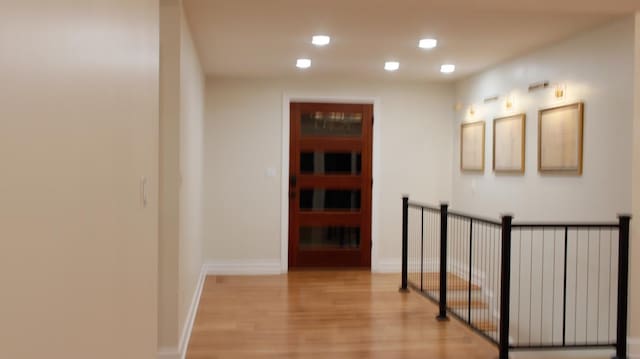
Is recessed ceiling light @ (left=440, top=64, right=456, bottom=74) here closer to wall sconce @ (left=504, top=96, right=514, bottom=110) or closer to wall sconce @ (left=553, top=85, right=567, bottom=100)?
wall sconce @ (left=504, top=96, right=514, bottom=110)

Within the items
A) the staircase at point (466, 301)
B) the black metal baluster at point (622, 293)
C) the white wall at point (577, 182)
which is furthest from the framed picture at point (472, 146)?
the black metal baluster at point (622, 293)

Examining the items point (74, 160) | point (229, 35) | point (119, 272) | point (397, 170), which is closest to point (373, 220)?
point (397, 170)

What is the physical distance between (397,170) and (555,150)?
2442mm

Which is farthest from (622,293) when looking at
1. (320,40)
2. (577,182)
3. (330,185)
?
(330,185)

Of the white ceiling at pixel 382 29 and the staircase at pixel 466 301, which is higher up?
the white ceiling at pixel 382 29

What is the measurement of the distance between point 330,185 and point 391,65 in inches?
69.1

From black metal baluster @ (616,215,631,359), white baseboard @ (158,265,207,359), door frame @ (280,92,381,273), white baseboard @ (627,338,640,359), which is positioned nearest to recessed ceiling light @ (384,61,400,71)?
door frame @ (280,92,381,273)

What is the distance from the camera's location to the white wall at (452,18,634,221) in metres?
3.64

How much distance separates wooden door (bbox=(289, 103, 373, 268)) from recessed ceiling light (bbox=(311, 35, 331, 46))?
1.94 m

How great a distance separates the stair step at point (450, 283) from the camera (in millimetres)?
5706

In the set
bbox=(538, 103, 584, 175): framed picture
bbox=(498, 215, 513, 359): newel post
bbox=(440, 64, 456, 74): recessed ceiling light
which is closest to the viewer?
bbox=(498, 215, 513, 359): newel post

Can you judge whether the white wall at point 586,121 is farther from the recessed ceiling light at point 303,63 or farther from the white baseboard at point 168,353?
the white baseboard at point 168,353

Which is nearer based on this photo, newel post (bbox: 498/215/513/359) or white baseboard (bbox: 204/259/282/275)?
newel post (bbox: 498/215/513/359)

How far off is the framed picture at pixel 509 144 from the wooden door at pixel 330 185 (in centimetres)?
170
